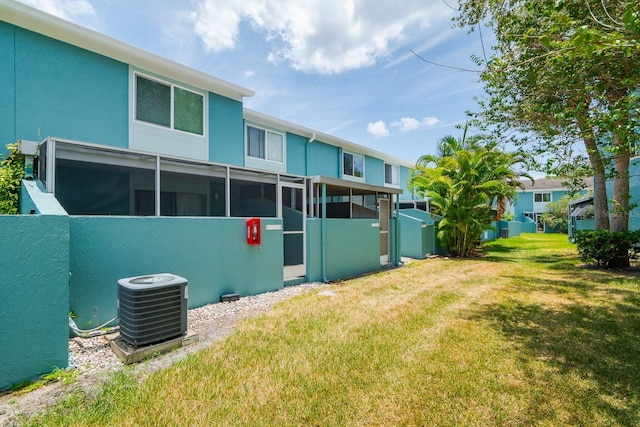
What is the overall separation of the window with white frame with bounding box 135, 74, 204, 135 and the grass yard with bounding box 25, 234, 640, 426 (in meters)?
6.53

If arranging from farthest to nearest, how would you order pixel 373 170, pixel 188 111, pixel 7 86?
pixel 373 170 < pixel 188 111 < pixel 7 86

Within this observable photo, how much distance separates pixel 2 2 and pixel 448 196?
1634 cm

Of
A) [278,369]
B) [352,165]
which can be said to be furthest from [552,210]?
[278,369]

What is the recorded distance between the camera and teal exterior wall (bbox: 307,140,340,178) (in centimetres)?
1464

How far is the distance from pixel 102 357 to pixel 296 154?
434 inches

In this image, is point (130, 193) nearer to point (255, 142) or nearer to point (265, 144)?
point (255, 142)

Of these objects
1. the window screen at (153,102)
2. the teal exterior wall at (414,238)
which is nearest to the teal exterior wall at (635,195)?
the teal exterior wall at (414,238)

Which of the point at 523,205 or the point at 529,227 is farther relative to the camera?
the point at 523,205

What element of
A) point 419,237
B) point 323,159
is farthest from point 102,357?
point 419,237

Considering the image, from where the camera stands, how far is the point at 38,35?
6.94m

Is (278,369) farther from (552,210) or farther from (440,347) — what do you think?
(552,210)

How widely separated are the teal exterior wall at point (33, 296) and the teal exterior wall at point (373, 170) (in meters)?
15.8

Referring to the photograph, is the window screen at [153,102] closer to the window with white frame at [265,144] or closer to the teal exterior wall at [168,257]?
the window with white frame at [265,144]

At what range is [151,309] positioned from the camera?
432 centimetres
